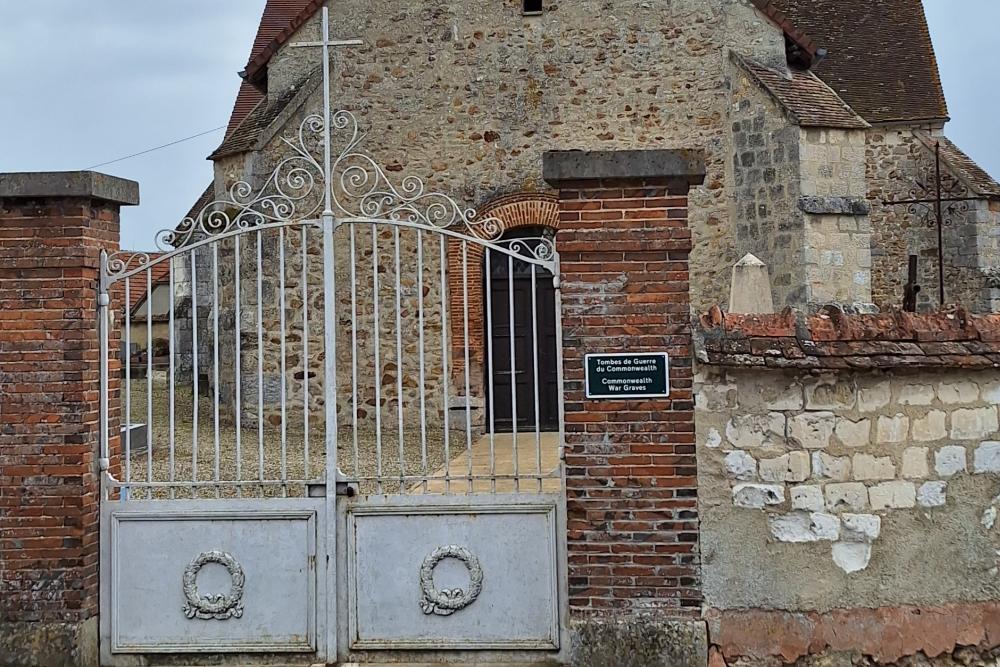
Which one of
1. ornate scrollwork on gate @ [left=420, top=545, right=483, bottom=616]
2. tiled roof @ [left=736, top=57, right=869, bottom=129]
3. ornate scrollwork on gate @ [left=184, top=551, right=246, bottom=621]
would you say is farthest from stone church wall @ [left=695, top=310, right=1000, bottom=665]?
tiled roof @ [left=736, top=57, right=869, bottom=129]

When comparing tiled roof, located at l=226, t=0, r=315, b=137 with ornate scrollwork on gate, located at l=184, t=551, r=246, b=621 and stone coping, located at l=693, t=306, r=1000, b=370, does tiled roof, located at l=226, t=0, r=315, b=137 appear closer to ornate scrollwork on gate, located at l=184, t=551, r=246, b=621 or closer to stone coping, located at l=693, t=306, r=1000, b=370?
ornate scrollwork on gate, located at l=184, t=551, r=246, b=621

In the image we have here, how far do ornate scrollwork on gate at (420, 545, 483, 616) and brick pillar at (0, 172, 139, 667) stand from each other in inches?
70.3

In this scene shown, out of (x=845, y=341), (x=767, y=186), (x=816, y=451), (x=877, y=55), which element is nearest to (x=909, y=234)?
(x=877, y=55)

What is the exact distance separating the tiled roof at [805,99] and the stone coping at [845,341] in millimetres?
6973

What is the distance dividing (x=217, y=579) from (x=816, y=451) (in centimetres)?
320

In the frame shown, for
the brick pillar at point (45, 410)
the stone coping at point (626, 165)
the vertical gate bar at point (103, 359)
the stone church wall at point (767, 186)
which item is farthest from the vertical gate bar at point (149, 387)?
the stone church wall at point (767, 186)

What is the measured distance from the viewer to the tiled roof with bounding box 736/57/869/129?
38.5 ft

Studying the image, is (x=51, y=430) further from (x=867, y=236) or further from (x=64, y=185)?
(x=867, y=236)

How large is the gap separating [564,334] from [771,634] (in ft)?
6.05

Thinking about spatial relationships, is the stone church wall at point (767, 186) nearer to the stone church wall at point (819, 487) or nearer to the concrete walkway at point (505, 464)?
the concrete walkway at point (505, 464)

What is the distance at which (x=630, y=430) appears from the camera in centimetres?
512

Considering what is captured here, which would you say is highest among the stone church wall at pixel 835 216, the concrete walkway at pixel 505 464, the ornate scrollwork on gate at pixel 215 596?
the stone church wall at pixel 835 216

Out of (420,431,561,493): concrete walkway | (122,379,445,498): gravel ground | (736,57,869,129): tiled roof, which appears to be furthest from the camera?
(736,57,869,129): tiled roof

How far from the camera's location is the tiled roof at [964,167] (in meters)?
17.0
